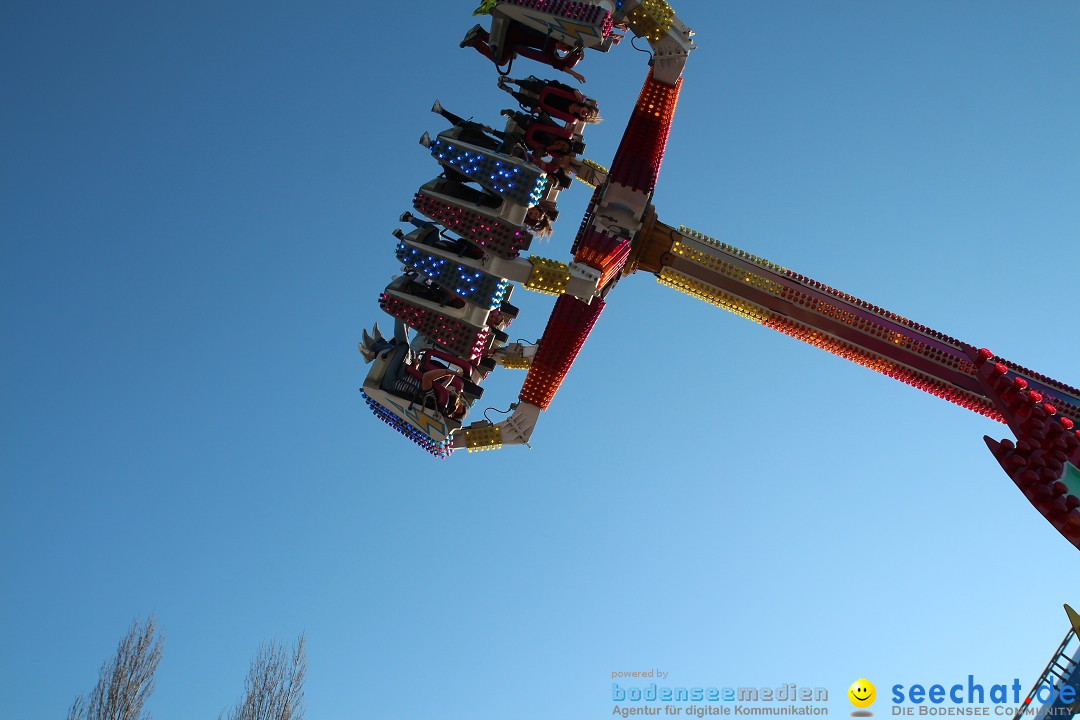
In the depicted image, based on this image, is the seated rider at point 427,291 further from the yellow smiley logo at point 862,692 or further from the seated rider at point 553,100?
the yellow smiley logo at point 862,692

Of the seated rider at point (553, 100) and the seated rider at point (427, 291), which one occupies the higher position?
the seated rider at point (553, 100)

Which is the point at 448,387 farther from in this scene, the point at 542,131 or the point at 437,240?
the point at 542,131

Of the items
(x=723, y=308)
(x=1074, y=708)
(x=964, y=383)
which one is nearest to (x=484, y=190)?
(x=723, y=308)

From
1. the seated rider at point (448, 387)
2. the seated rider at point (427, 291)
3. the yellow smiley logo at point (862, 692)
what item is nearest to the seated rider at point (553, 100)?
the seated rider at point (427, 291)

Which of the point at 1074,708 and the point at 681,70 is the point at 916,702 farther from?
the point at 681,70

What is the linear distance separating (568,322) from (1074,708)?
12943mm

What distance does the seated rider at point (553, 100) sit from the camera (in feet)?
64.6

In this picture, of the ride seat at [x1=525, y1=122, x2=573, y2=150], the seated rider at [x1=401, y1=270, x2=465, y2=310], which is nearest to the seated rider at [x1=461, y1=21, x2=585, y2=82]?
the ride seat at [x1=525, y1=122, x2=573, y2=150]

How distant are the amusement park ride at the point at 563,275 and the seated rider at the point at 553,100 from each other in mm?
30

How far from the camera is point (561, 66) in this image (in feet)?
65.1

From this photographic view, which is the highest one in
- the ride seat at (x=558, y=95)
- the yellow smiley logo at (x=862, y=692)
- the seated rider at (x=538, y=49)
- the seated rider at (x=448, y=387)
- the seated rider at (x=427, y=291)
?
the seated rider at (x=538, y=49)

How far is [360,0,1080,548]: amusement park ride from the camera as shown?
64.3 feet

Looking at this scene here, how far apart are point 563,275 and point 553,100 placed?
3.67m

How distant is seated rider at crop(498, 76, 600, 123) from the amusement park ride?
0.03 m
